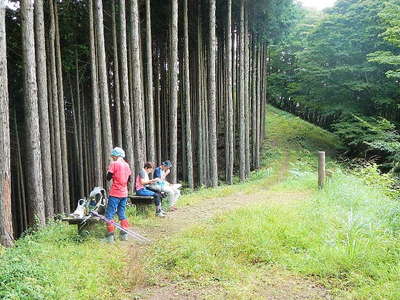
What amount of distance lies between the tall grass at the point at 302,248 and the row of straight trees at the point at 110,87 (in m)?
4.02

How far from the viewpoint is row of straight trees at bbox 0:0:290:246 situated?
9398mm

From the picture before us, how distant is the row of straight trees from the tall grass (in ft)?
13.2

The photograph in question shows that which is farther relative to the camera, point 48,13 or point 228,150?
point 228,150

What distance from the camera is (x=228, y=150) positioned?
18.5 metres

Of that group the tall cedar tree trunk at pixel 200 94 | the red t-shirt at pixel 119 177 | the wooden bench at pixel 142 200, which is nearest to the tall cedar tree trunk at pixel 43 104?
the wooden bench at pixel 142 200

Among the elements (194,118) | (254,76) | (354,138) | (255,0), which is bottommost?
(354,138)

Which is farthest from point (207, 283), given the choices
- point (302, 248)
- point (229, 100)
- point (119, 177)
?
point (229, 100)

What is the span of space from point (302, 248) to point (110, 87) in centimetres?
1768

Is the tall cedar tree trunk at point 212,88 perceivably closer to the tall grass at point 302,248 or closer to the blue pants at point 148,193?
the blue pants at point 148,193

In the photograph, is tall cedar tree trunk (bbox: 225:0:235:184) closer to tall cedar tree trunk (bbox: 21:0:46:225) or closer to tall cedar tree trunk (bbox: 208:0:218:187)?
tall cedar tree trunk (bbox: 208:0:218:187)

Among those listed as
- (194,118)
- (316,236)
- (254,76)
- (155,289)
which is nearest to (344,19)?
(254,76)

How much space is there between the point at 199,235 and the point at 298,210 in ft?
8.91

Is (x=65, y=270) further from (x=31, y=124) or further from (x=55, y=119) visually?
(x=55, y=119)

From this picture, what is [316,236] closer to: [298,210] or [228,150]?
[298,210]
